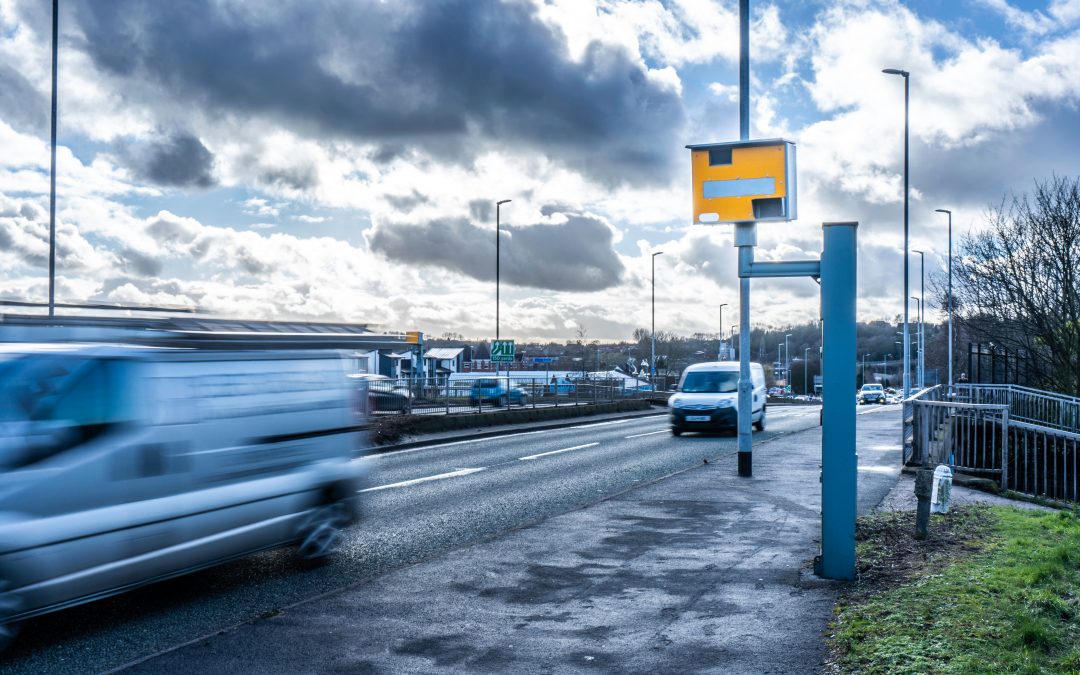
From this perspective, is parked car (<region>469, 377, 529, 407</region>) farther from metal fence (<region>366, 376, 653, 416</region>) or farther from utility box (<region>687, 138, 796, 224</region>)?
utility box (<region>687, 138, 796, 224</region>)

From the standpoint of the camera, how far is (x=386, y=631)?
19.1 ft

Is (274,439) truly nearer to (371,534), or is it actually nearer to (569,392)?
(371,534)

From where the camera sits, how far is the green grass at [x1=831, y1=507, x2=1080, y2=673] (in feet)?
15.9

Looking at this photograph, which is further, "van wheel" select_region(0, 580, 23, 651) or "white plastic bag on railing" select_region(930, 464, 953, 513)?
"white plastic bag on railing" select_region(930, 464, 953, 513)

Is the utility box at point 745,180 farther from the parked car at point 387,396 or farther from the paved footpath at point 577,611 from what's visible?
the parked car at point 387,396

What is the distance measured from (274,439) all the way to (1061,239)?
23.3 meters

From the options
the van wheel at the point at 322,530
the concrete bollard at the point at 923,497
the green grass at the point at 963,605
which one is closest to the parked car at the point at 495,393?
the van wheel at the point at 322,530

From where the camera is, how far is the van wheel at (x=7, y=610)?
509 cm

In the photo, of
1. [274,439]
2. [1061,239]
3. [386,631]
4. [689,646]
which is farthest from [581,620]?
[1061,239]

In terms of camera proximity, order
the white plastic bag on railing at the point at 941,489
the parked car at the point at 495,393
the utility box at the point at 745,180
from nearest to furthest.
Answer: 1. the white plastic bag on railing at the point at 941,489
2. the utility box at the point at 745,180
3. the parked car at the point at 495,393

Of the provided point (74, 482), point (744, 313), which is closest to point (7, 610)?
point (74, 482)

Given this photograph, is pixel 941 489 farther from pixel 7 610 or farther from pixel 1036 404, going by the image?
pixel 1036 404

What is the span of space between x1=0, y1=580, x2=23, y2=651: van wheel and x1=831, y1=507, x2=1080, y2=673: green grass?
14.8ft

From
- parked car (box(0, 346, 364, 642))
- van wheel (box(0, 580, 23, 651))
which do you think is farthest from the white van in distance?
van wheel (box(0, 580, 23, 651))
